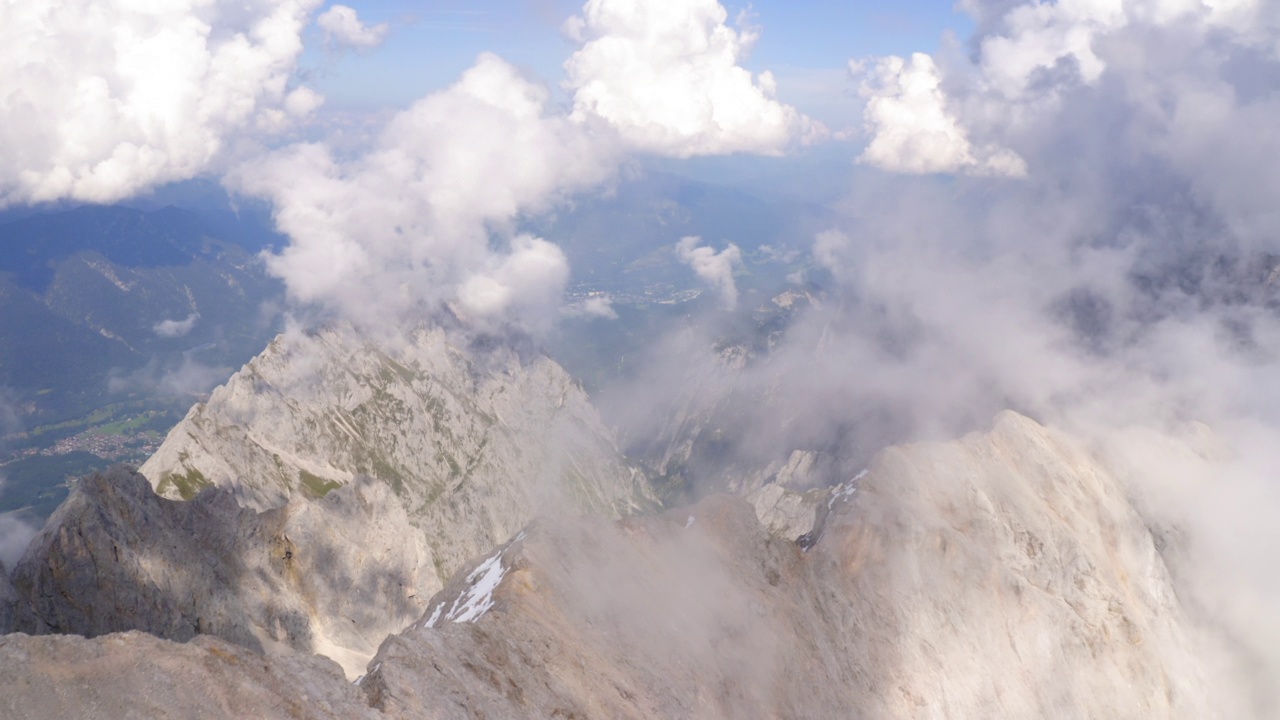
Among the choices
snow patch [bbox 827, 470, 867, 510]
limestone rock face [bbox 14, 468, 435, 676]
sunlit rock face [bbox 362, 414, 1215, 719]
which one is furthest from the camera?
snow patch [bbox 827, 470, 867, 510]

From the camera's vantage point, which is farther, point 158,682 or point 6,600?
point 6,600

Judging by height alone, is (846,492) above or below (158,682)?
below

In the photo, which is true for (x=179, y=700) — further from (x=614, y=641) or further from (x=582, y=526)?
(x=582, y=526)

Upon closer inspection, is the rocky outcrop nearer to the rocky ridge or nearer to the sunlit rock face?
the rocky ridge

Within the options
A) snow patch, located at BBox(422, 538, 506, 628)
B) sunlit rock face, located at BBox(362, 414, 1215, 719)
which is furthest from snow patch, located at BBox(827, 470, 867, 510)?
snow patch, located at BBox(422, 538, 506, 628)

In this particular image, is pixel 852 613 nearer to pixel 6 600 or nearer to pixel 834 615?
pixel 834 615

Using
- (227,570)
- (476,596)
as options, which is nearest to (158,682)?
(476,596)

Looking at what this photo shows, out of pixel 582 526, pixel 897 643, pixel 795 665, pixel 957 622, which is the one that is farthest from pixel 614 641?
pixel 957 622
